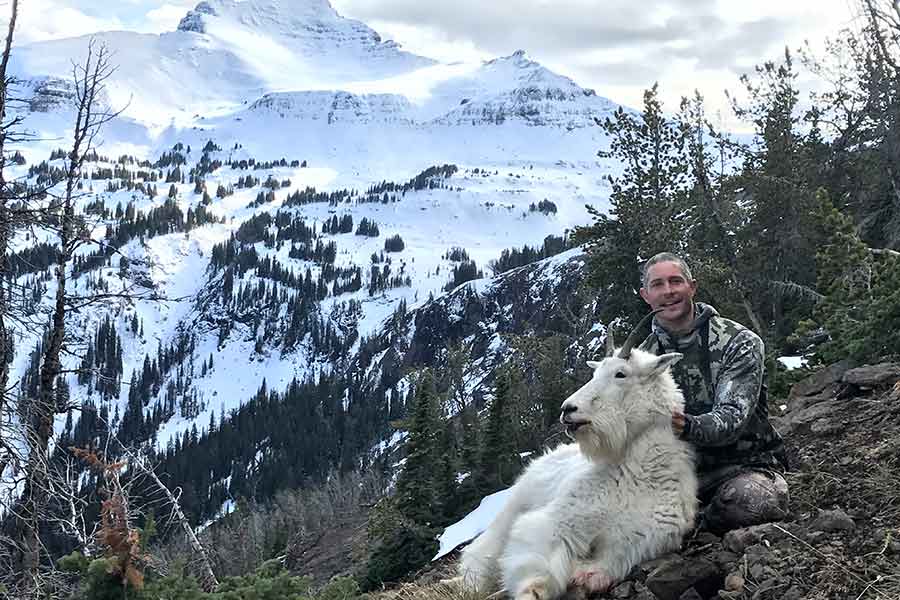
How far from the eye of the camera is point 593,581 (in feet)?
15.7

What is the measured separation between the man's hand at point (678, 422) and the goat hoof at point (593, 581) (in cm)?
107

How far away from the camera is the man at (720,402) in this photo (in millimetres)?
5227

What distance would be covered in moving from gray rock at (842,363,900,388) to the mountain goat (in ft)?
12.1

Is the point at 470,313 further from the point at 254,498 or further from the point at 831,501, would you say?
the point at 831,501

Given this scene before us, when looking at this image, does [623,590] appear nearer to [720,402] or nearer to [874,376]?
Answer: [720,402]

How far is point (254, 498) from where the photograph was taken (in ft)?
404

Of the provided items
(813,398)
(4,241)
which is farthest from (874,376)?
(4,241)

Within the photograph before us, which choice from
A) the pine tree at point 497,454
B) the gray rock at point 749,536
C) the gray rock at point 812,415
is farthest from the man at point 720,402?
the pine tree at point 497,454

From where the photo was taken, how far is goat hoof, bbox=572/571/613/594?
4.76 metres

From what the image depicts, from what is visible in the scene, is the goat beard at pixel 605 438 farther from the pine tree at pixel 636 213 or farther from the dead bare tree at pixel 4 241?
the pine tree at pixel 636 213

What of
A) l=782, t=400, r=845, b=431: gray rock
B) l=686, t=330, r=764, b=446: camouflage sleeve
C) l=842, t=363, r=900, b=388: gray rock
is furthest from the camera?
l=842, t=363, r=900, b=388: gray rock

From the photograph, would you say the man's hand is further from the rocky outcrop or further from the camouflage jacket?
the rocky outcrop

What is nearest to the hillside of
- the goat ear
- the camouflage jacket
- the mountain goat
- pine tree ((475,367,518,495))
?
the mountain goat

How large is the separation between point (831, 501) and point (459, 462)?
2915 cm
